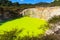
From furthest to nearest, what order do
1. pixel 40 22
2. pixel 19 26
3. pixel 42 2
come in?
pixel 42 2 → pixel 40 22 → pixel 19 26

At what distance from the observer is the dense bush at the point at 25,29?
32.6 ft

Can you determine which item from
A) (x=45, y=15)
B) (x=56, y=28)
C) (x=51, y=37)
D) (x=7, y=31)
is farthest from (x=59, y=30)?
(x=45, y=15)

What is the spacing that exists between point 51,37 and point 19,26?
107 inches

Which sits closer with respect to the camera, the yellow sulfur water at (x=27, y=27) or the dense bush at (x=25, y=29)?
the dense bush at (x=25, y=29)

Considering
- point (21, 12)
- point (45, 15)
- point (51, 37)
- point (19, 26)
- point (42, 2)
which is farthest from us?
point (42, 2)

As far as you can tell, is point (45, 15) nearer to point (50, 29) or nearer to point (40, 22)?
point (40, 22)

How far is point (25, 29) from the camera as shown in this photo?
1079 cm

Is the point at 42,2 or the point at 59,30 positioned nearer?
the point at 59,30

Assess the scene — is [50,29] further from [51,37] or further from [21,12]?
[21,12]

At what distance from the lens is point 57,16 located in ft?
41.2

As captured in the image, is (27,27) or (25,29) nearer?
(25,29)

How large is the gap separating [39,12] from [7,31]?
15.6ft

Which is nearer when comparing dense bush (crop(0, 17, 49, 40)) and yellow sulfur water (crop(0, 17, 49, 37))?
dense bush (crop(0, 17, 49, 40))

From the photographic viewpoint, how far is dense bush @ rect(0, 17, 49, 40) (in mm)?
9922
